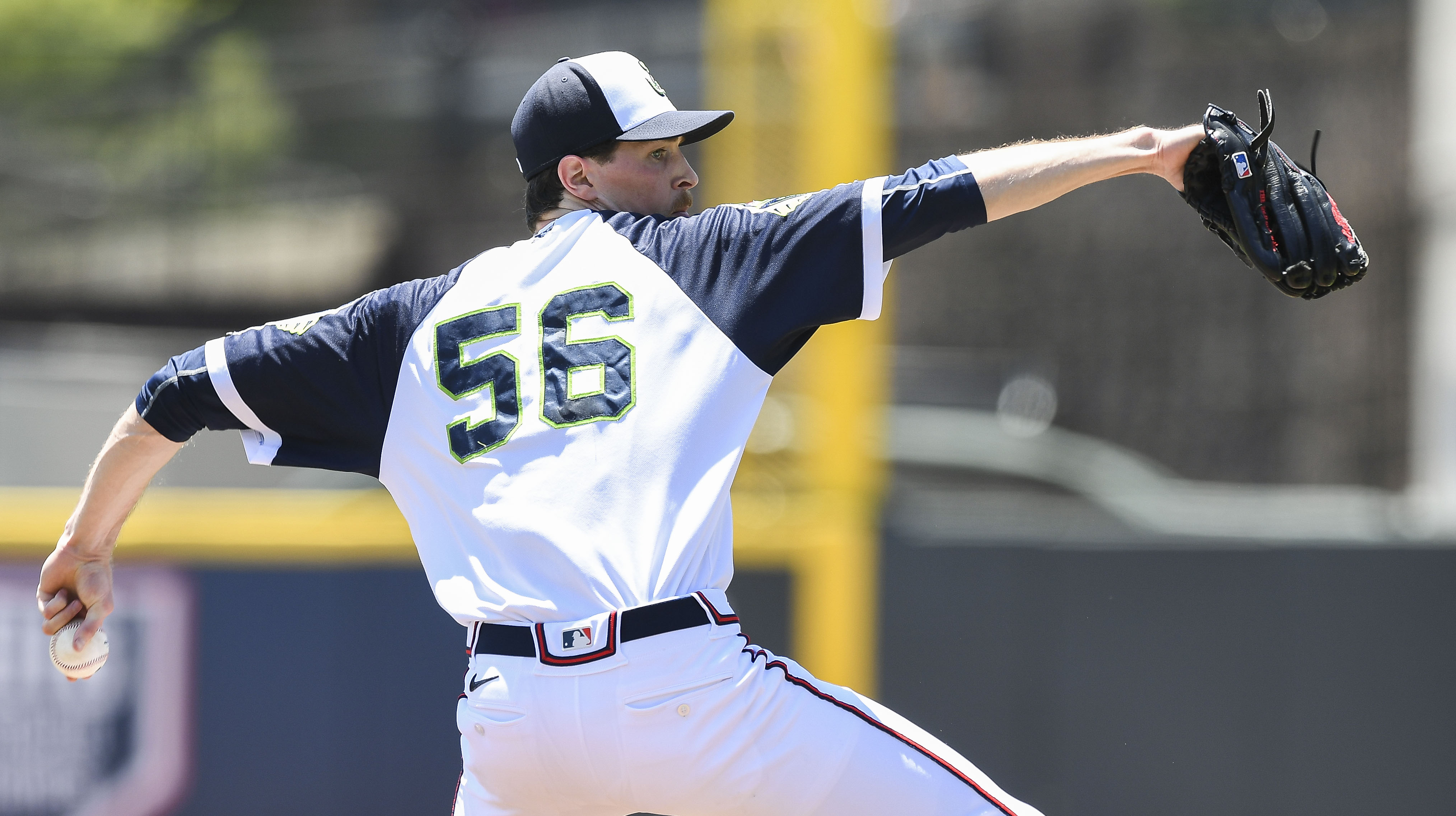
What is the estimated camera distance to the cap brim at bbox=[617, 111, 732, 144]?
102 inches

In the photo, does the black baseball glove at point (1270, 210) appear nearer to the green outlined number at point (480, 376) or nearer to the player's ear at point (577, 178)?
the player's ear at point (577, 178)

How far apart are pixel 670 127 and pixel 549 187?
30cm

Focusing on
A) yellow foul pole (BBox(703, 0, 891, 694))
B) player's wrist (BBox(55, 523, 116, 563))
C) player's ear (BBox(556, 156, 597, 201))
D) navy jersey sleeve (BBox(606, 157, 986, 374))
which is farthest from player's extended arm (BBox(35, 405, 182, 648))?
yellow foul pole (BBox(703, 0, 891, 694))

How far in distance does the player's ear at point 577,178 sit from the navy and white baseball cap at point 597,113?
2 centimetres

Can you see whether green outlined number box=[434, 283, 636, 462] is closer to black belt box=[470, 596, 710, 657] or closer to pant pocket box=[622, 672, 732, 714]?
black belt box=[470, 596, 710, 657]

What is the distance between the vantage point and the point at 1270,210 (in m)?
2.40

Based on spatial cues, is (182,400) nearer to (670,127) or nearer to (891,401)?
(670,127)

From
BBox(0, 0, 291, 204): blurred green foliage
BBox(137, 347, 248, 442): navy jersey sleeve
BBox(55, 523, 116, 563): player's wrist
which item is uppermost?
BBox(0, 0, 291, 204): blurred green foliage

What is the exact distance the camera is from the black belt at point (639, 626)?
2305 mm

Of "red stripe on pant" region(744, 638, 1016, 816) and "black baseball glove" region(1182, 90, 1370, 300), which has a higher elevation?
"black baseball glove" region(1182, 90, 1370, 300)

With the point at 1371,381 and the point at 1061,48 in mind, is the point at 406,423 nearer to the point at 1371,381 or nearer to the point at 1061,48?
the point at 1371,381

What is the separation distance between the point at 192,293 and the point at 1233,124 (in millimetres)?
9408

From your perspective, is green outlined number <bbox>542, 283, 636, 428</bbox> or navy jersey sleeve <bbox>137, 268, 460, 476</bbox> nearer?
green outlined number <bbox>542, 283, 636, 428</bbox>

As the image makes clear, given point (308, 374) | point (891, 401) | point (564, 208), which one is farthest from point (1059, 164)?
point (891, 401)
